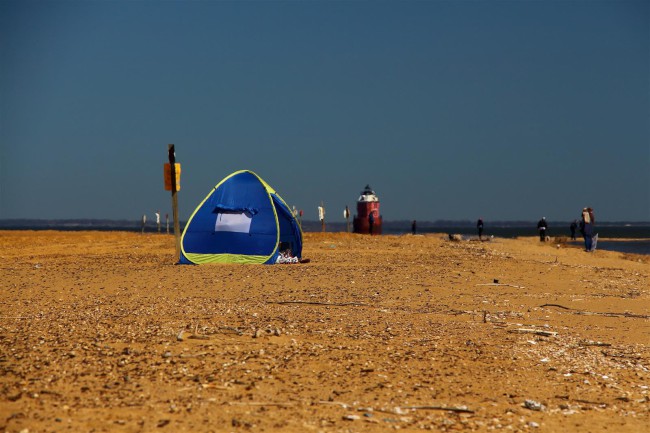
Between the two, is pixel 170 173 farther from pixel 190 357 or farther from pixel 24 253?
pixel 190 357

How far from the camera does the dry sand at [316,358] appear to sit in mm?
5828

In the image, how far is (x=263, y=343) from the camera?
7945 mm

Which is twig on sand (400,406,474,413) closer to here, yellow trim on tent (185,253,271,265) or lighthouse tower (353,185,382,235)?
yellow trim on tent (185,253,271,265)

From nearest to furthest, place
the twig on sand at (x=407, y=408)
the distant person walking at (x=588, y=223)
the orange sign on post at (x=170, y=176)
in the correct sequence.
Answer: the twig on sand at (x=407, y=408), the orange sign on post at (x=170, y=176), the distant person walking at (x=588, y=223)

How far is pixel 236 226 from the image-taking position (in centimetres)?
2034

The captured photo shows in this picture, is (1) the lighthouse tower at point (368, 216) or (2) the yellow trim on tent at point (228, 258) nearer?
(2) the yellow trim on tent at point (228, 258)

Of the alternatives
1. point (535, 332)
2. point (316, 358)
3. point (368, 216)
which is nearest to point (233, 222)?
point (535, 332)

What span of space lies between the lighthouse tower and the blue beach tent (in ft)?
103

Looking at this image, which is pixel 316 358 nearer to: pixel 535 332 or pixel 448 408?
pixel 448 408

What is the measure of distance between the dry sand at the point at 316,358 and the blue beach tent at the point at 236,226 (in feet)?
18.4

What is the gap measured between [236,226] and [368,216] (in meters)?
32.3

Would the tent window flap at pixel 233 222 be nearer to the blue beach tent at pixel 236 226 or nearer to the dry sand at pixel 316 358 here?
the blue beach tent at pixel 236 226

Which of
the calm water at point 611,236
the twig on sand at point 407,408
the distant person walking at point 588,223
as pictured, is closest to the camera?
the twig on sand at point 407,408

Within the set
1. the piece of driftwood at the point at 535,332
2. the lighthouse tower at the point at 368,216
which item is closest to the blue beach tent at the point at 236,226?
the piece of driftwood at the point at 535,332
